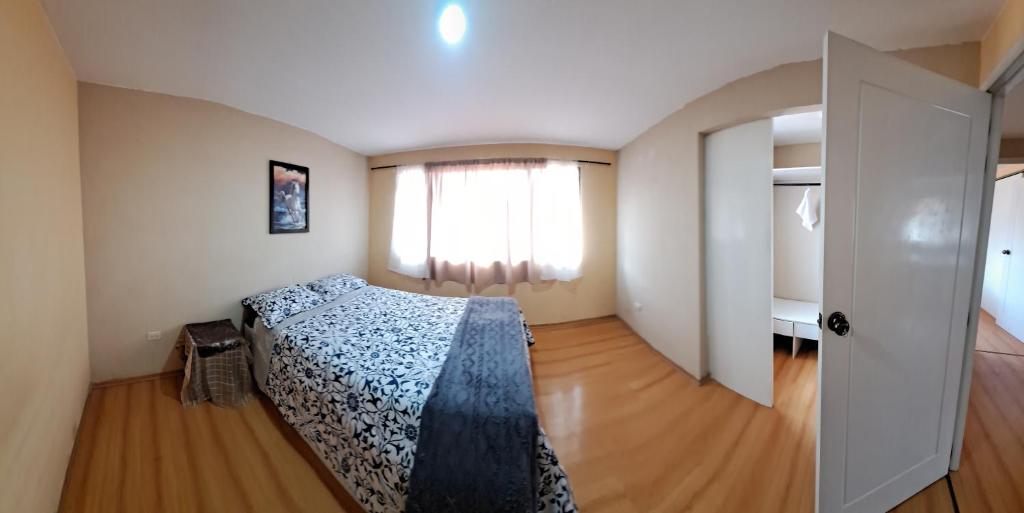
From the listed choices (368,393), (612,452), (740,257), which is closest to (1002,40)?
(740,257)

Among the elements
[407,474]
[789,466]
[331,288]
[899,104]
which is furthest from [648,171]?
[331,288]

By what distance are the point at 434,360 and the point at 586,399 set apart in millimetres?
1111

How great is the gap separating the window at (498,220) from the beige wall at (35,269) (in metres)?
2.37

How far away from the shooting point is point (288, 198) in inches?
113

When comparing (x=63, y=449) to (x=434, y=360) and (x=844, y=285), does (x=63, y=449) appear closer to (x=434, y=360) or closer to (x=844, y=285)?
(x=434, y=360)

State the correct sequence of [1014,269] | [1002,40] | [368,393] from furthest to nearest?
[1014,269]
[368,393]
[1002,40]

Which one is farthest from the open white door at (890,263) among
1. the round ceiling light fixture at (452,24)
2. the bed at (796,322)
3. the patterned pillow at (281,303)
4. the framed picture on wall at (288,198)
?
the framed picture on wall at (288,198)

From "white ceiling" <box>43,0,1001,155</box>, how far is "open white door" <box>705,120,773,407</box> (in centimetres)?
46

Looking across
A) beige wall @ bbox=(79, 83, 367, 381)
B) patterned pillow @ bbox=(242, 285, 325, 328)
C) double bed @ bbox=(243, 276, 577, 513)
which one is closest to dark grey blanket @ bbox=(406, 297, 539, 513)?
double bed @ bbox=(243, 276, 577, 513)

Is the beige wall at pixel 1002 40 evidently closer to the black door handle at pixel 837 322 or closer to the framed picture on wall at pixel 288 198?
the black door handle at pixel 837 322

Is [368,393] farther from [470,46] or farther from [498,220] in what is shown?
[498,220]

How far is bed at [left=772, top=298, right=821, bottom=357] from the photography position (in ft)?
8.16

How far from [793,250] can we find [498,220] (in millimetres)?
3025

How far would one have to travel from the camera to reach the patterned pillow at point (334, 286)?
2818mm
